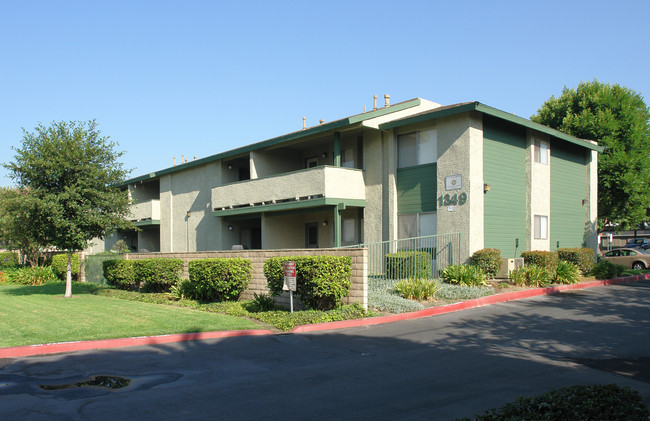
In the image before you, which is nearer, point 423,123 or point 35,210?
point 35,210

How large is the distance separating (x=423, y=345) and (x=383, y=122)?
12.2 m

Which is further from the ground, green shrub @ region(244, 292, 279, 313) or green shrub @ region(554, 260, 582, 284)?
green shrub @ region(554, 260, 582, 284)

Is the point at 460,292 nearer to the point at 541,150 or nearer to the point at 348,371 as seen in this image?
the point at 348,371

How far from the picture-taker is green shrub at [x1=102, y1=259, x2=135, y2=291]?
19.9m

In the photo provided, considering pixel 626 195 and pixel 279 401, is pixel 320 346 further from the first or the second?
pixel 626 195

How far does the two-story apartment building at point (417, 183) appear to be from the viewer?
18.4 metres

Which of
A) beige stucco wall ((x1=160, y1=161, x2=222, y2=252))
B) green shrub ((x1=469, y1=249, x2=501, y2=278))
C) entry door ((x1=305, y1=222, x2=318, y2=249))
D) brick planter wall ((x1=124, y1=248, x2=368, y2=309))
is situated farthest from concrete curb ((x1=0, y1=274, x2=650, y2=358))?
beige stucco wall ((x1=160, y1=161, x2=222, y2=252))

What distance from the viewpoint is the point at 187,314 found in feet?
44.1

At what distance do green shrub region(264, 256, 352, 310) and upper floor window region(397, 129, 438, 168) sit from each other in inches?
315

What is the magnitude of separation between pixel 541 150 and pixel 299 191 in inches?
408

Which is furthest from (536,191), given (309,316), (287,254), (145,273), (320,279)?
(145,273)

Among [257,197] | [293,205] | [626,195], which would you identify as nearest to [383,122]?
[293,205]

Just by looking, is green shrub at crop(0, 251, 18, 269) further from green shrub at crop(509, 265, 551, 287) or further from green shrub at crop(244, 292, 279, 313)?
green shrub at crop(509, 265, 551, 287)

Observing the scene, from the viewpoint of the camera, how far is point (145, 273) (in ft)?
61.0
